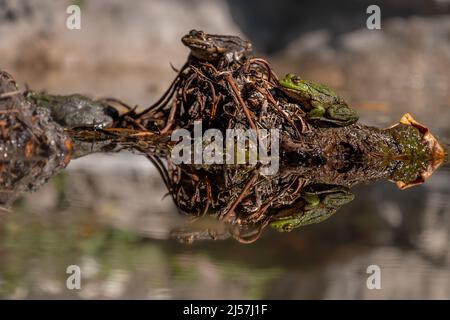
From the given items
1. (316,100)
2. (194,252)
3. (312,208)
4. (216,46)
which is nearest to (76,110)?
(216,46)

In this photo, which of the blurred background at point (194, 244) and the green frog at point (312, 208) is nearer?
the blurred background at point (194, 244)

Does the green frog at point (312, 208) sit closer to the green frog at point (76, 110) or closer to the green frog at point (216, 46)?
the green frog at point (216, 46)

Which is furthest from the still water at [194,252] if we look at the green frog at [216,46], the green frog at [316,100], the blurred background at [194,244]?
the green frog at [216,46]

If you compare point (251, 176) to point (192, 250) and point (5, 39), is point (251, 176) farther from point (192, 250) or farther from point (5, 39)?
point (5, 39)

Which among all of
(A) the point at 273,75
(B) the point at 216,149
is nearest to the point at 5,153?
(B) the point at 216,149

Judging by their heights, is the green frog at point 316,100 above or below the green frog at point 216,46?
below
